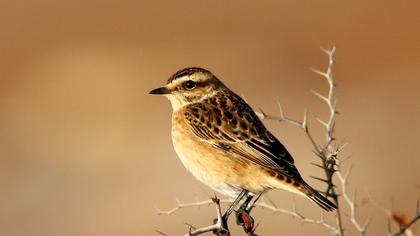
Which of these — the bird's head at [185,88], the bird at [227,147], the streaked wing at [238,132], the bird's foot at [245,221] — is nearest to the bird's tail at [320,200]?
the bird at [227,147]

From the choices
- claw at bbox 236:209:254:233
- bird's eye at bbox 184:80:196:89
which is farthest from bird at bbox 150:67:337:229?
claw at bbox 236:209:254:233

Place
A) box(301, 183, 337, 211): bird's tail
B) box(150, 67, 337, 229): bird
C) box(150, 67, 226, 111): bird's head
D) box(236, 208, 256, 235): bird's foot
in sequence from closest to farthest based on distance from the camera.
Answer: box(236, 208, 256, 235): bird's foot → box(301, 183, 337, 211): bird's tail → box(150, 67, 337, 229): bird → box(150, 67, 226, 111): bird's head

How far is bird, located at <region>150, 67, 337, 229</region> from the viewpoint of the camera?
7.66m

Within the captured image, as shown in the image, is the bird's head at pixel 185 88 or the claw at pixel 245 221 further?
the bird's head at pixel 185 88

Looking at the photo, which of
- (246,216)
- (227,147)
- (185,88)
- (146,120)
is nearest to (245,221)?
(246,216)

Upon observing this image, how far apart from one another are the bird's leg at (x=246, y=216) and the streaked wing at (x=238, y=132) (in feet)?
0.99

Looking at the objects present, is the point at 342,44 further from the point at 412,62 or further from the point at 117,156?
the point at 117,156

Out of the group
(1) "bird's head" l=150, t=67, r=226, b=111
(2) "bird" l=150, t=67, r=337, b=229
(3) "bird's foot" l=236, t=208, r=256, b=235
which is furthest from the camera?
(1) "bird's head" l=150, t=67, r=226, b=111

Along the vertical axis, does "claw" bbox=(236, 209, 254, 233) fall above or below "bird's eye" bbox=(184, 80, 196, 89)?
below

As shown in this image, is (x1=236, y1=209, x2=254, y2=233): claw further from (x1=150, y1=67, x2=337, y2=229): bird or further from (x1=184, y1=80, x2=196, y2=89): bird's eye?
(x1=184, y1=80, x2=196, y2=89): bird's eye

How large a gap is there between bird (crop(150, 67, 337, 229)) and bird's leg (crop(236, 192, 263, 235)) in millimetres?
72

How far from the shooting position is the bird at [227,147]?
7.66 metres

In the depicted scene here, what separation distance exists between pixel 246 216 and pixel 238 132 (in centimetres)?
141

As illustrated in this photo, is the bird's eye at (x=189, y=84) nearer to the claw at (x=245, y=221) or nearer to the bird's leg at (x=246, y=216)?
the bird's leg at (x=246, y=216)
